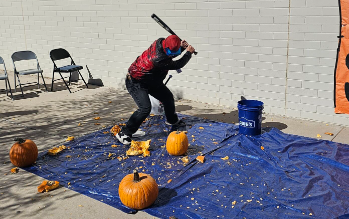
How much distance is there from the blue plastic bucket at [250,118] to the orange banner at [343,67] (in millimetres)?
1544

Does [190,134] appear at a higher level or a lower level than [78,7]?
lower

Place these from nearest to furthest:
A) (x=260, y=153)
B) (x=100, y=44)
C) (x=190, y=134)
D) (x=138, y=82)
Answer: (x=260, y=153)
(x=138, y=82)
(x=190, y=134)
(x=100, y=44)

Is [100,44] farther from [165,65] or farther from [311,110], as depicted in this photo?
Answer: [311,110]

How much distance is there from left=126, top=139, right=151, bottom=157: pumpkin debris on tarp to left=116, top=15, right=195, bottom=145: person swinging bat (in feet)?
0.90

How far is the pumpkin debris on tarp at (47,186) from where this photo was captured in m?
4.85

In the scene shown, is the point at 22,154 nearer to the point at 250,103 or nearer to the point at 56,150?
the point at 56,150

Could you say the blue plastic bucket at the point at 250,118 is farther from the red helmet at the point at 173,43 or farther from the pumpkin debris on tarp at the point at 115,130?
the pumpkin debris on tarp at the point at 115,130

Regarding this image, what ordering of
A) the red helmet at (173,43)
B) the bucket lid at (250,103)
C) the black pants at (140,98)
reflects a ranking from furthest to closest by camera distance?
the bucket lid at (250,103), the black pants at (140,98), the red helmet at (173,43)

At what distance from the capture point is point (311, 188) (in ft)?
15.6

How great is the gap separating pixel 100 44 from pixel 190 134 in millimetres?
4984

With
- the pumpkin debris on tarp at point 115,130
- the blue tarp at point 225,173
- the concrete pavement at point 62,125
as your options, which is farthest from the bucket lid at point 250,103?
the pumpkin debris on tarp at point 115,130

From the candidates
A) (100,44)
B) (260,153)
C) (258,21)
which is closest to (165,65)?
(260,153)

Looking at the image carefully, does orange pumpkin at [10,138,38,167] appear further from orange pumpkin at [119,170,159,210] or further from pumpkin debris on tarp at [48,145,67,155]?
orange pumpkin at [119,170,159,210]

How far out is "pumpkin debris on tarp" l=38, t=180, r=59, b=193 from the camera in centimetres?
485
